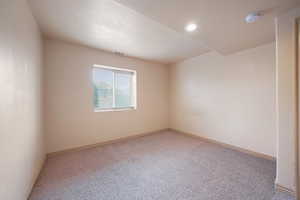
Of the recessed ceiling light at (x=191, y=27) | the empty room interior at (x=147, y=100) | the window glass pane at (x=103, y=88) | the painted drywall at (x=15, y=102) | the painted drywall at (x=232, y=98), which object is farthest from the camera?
the window glass pane at (x=103, y=88)

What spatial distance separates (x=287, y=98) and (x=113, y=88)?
319 cm

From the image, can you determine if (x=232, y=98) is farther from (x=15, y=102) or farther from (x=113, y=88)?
(x=15, y=102)

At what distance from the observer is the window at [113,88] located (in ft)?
9.90

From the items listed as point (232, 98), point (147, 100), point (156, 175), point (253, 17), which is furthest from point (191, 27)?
point (147, 100)

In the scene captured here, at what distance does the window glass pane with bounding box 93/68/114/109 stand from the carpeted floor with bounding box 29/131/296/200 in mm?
1064

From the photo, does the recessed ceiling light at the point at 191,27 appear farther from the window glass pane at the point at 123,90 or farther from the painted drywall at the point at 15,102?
the window glass pane at the point at 123,90

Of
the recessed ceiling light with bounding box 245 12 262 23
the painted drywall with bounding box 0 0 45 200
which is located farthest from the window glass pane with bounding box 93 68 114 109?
the recessed ceiling light with bounding box 245 12 262 23

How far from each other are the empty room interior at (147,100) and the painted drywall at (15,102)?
13mm

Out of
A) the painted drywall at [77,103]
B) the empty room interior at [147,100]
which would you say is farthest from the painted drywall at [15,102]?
the painted drywall at [77,103]

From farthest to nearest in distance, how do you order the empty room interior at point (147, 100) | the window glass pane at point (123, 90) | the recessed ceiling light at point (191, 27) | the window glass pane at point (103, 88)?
the window glass pane at point (123, 90) < the window glass pane at point (103, 88) < the recessed ceiling light at point (191, 27) < the empty room interior at point (147, 100)

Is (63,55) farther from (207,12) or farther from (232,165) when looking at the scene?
(232,165)

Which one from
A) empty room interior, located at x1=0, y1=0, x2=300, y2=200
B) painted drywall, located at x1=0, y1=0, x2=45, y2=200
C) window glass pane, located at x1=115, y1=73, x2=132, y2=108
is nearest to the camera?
painted drywall, located at x1=0, y1=0, x2=45, y2=200

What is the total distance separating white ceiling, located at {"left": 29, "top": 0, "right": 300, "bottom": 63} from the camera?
1378 mm

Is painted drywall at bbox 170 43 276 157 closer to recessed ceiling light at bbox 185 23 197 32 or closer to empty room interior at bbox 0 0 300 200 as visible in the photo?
empty room interior at bbox 0 0 300 200
